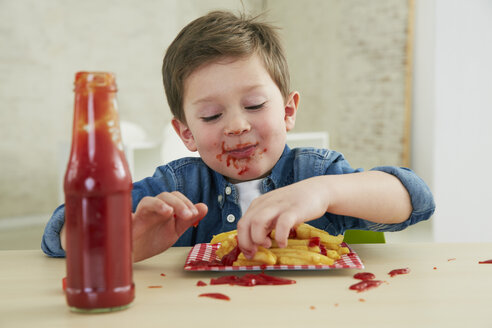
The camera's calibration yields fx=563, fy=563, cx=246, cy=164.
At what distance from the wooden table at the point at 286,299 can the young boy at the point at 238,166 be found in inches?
3.6

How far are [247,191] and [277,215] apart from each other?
54 centimetres

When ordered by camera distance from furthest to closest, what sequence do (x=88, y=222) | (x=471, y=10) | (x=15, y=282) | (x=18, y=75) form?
(x=18, y=75) → (x=471, y=10) → (x=15, y=282) → (x=88, y=222)

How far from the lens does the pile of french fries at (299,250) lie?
79cm

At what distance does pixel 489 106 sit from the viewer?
3830 millimetres

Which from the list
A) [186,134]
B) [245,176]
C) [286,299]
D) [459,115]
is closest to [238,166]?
[245,176]

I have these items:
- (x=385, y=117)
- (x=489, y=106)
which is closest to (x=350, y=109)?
(x=385, y=117)

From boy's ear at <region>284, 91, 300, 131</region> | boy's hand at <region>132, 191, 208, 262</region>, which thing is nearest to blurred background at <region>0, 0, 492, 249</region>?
boy's ear at <region>284, 91, 300, 131</region>

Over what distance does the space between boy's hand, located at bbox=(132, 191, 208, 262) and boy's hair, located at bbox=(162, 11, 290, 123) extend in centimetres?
47

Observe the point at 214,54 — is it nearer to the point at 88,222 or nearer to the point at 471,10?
the point at 88,222

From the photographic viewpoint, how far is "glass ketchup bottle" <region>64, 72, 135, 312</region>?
1.90 feet

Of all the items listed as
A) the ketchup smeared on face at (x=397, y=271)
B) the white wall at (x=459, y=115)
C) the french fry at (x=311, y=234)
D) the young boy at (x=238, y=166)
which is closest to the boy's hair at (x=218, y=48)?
the young boy at (x=238, y=166)

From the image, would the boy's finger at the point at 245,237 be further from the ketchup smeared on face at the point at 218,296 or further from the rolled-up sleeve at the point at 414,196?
the rolled-up sleeve at the point at 414,196

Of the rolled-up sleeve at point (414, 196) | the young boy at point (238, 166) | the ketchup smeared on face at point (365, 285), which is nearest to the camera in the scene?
the ketchup smeared on face at point (365, 285)

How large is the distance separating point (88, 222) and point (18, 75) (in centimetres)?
438
